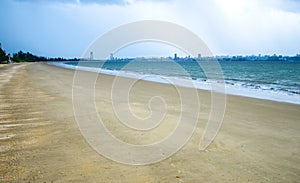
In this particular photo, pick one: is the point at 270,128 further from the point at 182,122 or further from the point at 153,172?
the point at 153,172

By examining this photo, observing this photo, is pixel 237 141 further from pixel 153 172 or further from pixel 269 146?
pixel 153 172

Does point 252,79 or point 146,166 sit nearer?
point 146,166

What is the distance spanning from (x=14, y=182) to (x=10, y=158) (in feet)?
3.26

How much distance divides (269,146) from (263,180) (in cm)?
174

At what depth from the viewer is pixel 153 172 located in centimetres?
356

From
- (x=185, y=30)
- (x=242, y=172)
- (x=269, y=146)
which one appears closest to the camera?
(x=242, y=172)

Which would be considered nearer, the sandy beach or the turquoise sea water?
the sandy beach

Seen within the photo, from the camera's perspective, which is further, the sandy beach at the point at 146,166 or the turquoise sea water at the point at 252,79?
the turquoise sea water at the point at 252,79

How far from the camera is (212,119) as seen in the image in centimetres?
713

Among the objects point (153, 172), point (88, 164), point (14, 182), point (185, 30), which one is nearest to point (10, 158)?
point (14, 182)

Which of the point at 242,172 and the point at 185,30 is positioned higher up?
the point at 185,30

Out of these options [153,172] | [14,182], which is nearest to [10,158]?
[14,182]

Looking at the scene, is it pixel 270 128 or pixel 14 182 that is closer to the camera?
pixel 14 182

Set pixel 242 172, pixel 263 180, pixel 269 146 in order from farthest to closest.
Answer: pixel 269 146
pixel 242 172
pixel 263 180
